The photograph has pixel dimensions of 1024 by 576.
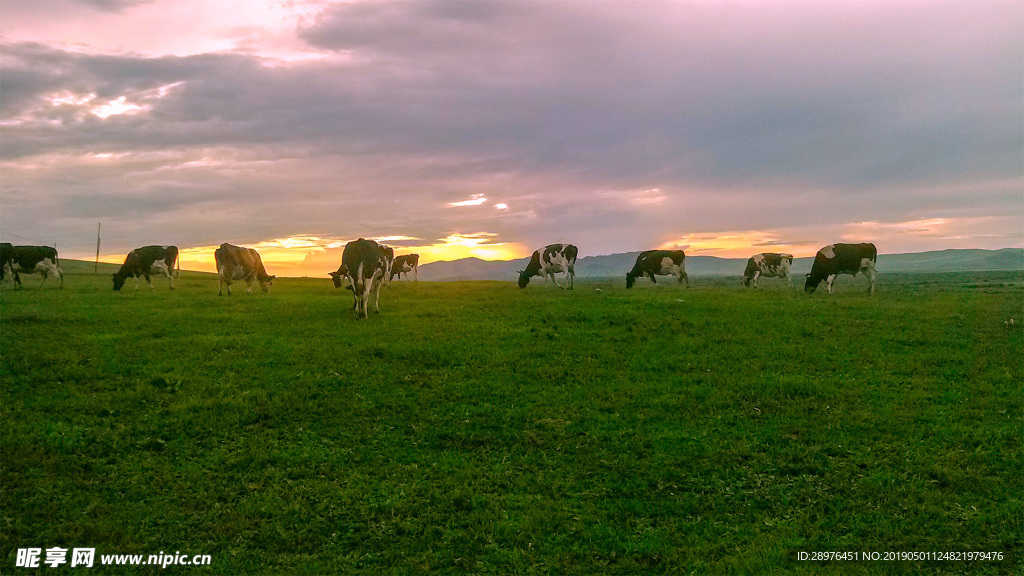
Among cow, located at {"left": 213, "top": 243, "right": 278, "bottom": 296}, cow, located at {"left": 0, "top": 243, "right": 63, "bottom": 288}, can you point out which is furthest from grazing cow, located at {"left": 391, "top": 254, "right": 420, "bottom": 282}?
cow, located at {"left": 0, "top": 243, "right": 63, "bottom": 288}

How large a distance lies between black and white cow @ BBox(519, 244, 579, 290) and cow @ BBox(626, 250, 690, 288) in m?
5.23

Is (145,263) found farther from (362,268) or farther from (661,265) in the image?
(661,265)

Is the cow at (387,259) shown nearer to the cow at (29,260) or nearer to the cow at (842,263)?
the cow at (29,260)

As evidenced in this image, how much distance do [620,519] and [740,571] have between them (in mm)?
1729

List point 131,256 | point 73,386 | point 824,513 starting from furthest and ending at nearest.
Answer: point 131,256
point 73,386
point 824,513

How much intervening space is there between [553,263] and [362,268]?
19.0 metres

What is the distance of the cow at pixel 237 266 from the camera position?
105 ft

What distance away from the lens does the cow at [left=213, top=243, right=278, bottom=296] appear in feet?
105

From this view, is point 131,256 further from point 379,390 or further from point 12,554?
point 12,554

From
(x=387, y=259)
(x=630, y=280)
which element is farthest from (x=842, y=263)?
(x=387, y=259)

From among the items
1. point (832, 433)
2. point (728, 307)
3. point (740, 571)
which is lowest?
point (740, 571)

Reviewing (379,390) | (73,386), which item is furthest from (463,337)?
(73,386)

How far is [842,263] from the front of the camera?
111ft

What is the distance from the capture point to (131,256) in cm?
3444
